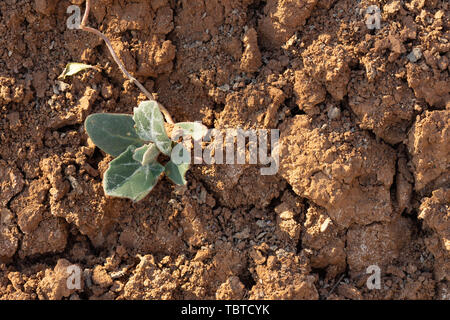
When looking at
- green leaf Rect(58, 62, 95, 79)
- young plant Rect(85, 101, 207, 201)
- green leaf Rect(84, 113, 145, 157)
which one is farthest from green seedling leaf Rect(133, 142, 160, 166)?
green leaf Rect(58, 62, 95, 79)

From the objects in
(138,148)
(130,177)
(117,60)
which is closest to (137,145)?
(138,148)

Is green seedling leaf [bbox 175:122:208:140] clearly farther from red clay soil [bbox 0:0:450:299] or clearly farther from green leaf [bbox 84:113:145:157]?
green leaf [bbox 84:113:145:157]

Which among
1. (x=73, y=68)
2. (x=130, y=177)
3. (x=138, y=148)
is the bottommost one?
(x=130, y=177)

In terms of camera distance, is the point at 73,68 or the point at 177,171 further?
the point at 73,68

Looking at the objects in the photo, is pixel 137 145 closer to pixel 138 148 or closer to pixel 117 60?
pixel 138 148

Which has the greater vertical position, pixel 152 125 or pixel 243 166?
pixel 152 125

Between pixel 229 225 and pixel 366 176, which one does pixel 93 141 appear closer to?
pixel 229 225
